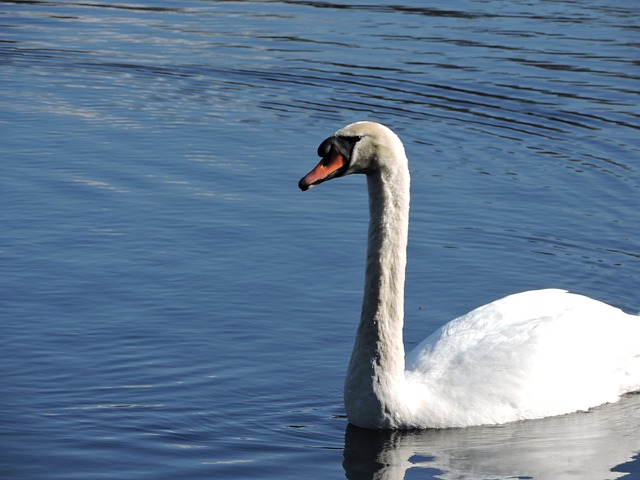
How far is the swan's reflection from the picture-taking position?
27.0ft

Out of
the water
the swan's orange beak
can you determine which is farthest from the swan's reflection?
the swan's orange beak

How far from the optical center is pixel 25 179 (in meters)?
13.8

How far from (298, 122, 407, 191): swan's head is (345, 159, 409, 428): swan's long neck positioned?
0.22m

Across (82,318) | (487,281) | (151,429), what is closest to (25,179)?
(82,318)

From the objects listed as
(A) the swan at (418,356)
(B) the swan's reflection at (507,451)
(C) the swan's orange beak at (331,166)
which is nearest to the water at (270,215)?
(B) the swan's reflection at (507,451)

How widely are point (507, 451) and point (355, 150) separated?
6.28 feet

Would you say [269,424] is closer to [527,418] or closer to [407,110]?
[527,418]

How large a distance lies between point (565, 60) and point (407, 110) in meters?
3.18

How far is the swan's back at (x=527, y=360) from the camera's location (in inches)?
346

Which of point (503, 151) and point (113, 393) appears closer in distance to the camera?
point (113, 393)

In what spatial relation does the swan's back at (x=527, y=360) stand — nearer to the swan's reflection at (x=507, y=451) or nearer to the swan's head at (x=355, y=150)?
the swan's reflection at (x=507, y=451)

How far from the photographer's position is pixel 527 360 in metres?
8.95

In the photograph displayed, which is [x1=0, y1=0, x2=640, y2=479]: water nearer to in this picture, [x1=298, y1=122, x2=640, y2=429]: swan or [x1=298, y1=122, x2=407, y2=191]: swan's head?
[x1=298, y1=122, x2=640, y2=429]: swan

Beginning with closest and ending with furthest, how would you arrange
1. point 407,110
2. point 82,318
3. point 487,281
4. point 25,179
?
point 82,318
point 487,281
point 25,179
point 407,110
